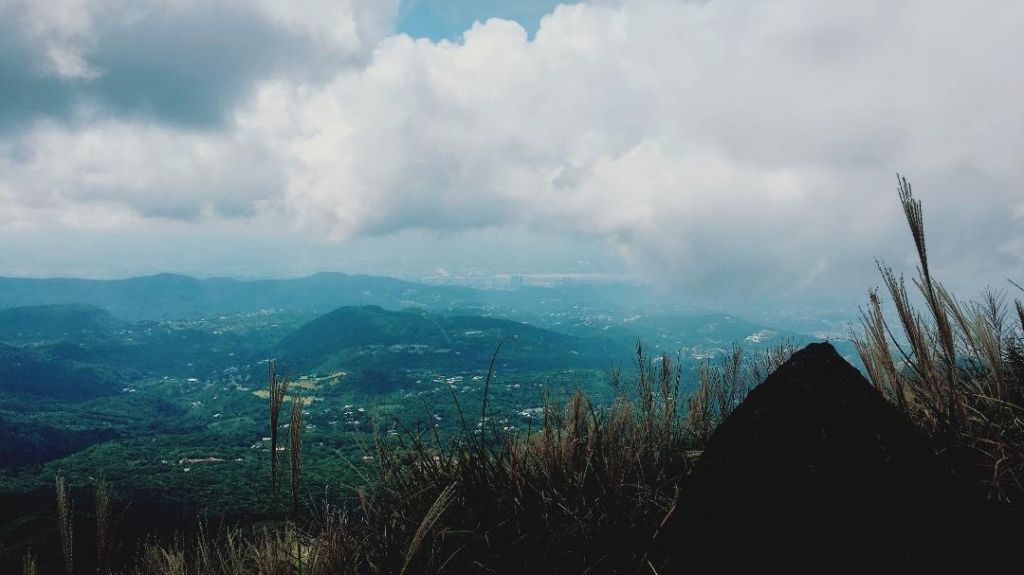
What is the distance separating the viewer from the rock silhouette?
2.19 m

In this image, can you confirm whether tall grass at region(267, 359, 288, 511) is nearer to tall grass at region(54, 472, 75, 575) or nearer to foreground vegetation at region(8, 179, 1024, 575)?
foreground vegetation at region(8, 179, 1024, 575)

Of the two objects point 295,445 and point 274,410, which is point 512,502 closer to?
point 295,445

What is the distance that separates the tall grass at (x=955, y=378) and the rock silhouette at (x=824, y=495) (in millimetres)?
677

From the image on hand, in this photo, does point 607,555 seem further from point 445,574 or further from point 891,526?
point 891,526

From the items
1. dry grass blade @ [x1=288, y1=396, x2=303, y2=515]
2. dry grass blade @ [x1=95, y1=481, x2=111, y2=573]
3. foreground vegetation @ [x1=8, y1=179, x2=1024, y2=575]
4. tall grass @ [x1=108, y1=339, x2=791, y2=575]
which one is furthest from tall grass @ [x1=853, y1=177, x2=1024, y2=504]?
dry grass blade @ [x1=95, y1=481, x2=111, y2=573]

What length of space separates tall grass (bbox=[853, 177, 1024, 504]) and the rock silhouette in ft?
2.22

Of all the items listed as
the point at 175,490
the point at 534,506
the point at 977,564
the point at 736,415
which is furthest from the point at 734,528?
the point at 175,490

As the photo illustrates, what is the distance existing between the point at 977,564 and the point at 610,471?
1742mm

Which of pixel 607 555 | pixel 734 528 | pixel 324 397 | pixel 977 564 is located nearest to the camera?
pixel 977 564

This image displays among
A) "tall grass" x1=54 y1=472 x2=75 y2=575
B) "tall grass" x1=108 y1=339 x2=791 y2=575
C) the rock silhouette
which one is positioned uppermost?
the rock silhouette

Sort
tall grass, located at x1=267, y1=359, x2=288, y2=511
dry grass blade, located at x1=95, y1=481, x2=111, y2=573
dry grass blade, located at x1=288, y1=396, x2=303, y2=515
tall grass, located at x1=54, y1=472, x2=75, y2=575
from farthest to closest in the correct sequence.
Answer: dry grass blade, located at x1=95, y1=481, x2=111, y2=573
tall grass, located at x1=54, y1=472, x2=75, y2=575
tall grass, located at x1=267, y1=359, x2=288, y2=511
dry grass blade, located at x1=288, y1=396, x2=303, y2=515

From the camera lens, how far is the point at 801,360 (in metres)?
2.87

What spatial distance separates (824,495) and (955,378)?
6.62 ft

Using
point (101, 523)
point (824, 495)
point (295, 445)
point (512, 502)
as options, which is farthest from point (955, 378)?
point (101, 523)
